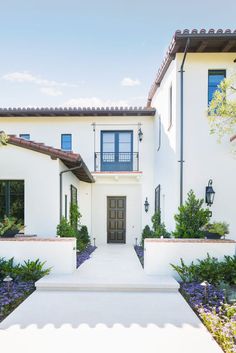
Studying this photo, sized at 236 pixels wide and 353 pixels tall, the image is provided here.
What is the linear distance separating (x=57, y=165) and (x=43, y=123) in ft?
21.0

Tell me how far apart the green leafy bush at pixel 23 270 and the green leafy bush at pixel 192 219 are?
4080mm

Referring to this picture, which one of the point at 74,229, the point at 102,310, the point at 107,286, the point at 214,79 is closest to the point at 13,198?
the point at 74,229

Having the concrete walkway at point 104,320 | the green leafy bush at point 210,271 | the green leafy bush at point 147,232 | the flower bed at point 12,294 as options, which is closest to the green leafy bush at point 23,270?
the flower bed at point 12,294

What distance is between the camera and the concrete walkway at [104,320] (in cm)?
461

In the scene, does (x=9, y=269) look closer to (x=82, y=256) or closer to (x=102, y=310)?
(x=102, y=310)

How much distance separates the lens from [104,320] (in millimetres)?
5543

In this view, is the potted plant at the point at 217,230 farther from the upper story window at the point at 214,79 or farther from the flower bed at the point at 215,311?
the upper story window at the point at 214,79

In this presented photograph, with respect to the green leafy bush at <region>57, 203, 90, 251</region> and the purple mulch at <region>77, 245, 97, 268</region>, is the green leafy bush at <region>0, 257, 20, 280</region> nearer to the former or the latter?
the green leafy bush at <region>57, 203, 90, 251</region>

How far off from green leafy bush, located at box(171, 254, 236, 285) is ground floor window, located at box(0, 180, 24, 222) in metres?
5.72

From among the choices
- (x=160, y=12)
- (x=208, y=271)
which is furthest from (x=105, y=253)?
(x=160, y=12)

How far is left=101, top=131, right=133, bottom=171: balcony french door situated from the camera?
15977 mm

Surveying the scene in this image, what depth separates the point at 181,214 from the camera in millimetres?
8883

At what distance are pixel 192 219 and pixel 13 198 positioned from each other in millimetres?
6258

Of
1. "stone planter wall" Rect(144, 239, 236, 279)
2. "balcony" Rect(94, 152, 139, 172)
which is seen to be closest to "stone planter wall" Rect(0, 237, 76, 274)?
"stone planter wall" Rect(144, 239, 236, 279)
